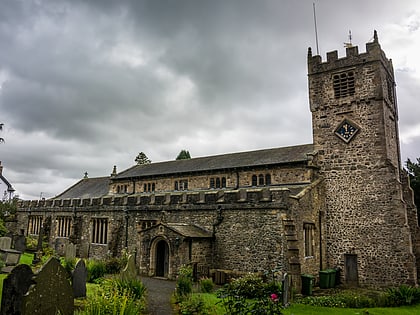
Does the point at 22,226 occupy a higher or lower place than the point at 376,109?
lower

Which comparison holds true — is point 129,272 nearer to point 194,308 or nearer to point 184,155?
point 194,308

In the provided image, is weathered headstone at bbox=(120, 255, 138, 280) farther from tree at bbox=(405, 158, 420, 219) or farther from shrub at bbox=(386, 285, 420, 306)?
tree at bbox=(405, 158, 420, 219)

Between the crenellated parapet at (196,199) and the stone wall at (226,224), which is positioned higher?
the crenellated parapet at (196,199)

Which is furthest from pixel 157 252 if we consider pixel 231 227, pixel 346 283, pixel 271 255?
pixel 346 283

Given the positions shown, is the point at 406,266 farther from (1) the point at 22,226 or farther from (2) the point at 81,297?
(1) the point at 22,226

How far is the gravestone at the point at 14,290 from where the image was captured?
27.6ft

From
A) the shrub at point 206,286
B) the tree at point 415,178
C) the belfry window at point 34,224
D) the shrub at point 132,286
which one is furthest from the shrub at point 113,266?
the tree at point 415,178

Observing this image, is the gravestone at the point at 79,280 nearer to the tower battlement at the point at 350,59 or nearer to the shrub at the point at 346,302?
the shrub at the point at 346,302

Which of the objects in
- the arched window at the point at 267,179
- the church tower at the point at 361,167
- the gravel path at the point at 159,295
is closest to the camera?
the gravel path at the point at 159,295

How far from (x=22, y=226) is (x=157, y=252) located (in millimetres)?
21628

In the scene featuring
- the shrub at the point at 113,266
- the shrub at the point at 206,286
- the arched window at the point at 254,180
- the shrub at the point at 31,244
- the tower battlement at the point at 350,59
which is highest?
the tower battlement at the point at 350,59

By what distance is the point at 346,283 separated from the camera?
22.4m

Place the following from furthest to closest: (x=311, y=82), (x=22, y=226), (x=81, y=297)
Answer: (x=22, y=226)
(x=311, y=82)
(x=81, y=297)

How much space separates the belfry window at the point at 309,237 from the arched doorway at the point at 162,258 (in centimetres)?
836
